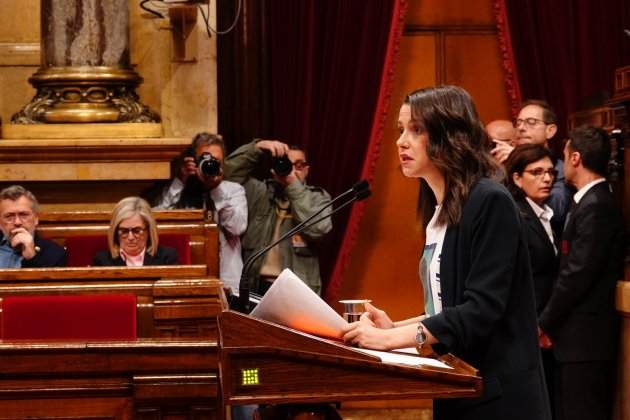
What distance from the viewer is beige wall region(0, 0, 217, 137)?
6.90m

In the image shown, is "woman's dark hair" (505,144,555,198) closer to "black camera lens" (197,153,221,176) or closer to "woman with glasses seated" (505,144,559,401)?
"woman with glasses seated" (505,144,559,401)

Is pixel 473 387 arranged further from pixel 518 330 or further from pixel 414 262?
pixel 414 262

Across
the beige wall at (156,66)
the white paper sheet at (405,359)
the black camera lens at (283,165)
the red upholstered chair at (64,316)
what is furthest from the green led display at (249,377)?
the beige wall at (156,66)

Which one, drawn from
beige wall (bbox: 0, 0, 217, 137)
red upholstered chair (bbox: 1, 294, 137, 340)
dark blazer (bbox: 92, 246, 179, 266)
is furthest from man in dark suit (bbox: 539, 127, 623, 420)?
beige wall (bbox: 0, 0, 217, 137)

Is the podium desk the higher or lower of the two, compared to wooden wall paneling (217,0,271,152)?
lower

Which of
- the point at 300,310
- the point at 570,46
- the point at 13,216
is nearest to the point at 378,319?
the point at 300,310

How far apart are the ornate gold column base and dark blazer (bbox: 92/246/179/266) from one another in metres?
1.28

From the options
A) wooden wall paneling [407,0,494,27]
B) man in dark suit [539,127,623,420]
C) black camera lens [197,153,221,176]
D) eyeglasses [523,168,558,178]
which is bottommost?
man in dark suit [539,127,623,420]

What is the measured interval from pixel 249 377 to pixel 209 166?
3.77 metres

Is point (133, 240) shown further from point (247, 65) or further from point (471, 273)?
point (471, 273)

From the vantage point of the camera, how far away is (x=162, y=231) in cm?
599

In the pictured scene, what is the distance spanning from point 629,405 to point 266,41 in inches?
119

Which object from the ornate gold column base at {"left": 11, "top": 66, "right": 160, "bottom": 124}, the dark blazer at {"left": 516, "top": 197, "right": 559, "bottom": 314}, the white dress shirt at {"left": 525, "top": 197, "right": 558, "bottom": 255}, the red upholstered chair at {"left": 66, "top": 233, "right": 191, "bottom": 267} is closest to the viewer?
the dark blazer at {"left": 516, "top": 197, "right": 559, "bottom": 314}

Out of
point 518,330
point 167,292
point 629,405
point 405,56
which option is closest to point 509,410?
point 518,330
